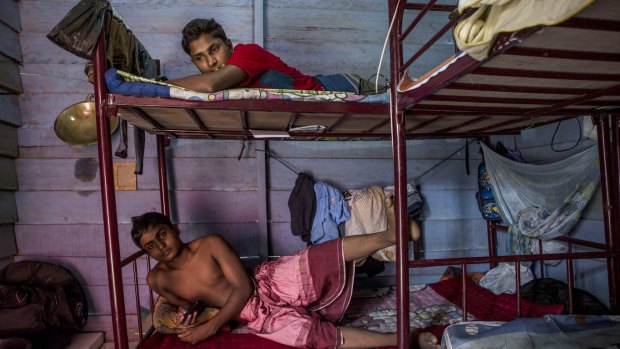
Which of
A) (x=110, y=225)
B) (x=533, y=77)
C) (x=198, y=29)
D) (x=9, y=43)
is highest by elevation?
(x=9, y=43)

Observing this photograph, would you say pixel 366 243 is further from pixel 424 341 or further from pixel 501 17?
pixel 501 17

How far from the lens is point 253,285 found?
8.29 feet

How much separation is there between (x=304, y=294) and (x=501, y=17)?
200cm

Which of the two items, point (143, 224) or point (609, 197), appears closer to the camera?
point (609, 197)

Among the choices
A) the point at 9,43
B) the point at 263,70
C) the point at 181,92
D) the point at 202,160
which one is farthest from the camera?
the point at 202,160

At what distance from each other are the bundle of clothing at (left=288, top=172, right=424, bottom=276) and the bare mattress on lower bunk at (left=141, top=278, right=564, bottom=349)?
1.08 ft

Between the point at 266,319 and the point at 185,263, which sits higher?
the point at 185,263

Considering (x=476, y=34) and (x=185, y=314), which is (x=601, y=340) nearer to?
(x=476, y=34)

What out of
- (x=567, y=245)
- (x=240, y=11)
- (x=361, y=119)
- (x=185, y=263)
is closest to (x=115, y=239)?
(x=185, y=263)

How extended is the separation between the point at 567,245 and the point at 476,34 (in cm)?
233

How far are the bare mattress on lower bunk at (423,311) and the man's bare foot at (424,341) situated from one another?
18 cm

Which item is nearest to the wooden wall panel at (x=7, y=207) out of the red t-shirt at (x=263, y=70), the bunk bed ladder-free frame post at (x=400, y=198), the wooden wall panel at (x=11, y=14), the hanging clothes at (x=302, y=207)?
the wooden wall panel at (x=11, y=14)

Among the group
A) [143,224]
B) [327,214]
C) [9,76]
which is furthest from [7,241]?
[327,214]

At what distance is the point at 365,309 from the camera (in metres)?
2.79
